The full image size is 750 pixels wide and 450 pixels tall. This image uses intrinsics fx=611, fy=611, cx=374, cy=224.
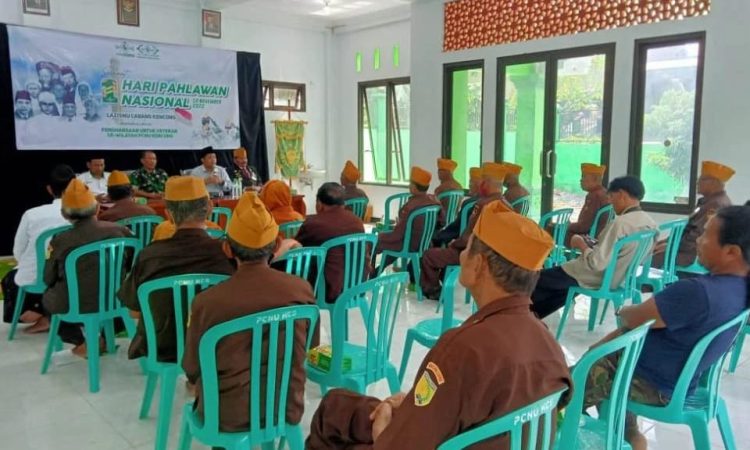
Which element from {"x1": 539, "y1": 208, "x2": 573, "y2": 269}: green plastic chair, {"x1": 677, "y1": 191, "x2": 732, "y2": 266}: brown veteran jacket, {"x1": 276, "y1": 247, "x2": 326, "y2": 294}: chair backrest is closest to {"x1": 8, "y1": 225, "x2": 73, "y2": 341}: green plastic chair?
{"x1": 276, "y1": 247, "x2": 326, "y2": 294}: chair backrest

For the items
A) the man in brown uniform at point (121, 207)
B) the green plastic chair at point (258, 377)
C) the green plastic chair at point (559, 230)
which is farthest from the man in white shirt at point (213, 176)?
the green plastic chair at point (258, 377)

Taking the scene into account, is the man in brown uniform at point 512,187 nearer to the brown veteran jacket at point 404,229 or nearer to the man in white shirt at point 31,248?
the brown veteran jacket at point 404,229

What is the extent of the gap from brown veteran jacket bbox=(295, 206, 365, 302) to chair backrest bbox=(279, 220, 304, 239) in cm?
14

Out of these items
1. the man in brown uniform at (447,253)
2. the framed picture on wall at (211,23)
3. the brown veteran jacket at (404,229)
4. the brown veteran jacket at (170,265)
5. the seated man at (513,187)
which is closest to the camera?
the brown veteran jacket at (170,265)

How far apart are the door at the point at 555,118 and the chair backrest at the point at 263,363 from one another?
542 cm

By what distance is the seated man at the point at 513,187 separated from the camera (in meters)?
5.64

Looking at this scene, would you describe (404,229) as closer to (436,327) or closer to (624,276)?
(624,276)

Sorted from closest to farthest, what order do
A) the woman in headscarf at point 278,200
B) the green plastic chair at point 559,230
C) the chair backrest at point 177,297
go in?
1. the chair backrest at point 177,297
2. the woman in headscarf at point 278,200
3. the green plastic chair at point 559,230

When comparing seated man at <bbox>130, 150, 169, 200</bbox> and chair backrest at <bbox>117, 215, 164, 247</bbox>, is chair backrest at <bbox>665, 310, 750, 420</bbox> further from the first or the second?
seated man at <bbox>130, 150, 169, 200</bbox>

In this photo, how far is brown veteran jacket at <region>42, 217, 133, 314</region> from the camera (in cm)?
307

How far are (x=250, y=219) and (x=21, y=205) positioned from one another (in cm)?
619

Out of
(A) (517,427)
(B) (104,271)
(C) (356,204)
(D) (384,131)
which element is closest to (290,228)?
(B) (104,271)

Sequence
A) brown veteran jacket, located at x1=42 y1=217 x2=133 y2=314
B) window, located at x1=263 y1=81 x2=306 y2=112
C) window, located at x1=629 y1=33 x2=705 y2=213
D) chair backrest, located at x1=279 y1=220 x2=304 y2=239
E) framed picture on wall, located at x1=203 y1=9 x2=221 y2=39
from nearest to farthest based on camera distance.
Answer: brown veteran jacket, located at x1=42 y1=217 x2=133 y2=314 → chair backrest, located at x1=279 y1=220 x2=304 y2=239 → window, located at x1=629 y1=33 x2=705 y2=213 → framed picture on wall, located at x1=203 y1=9 x2=221 y2=39 → window, located at x1=263 y1=81 x2=306 y2=112

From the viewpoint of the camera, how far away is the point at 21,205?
6.96 metres
